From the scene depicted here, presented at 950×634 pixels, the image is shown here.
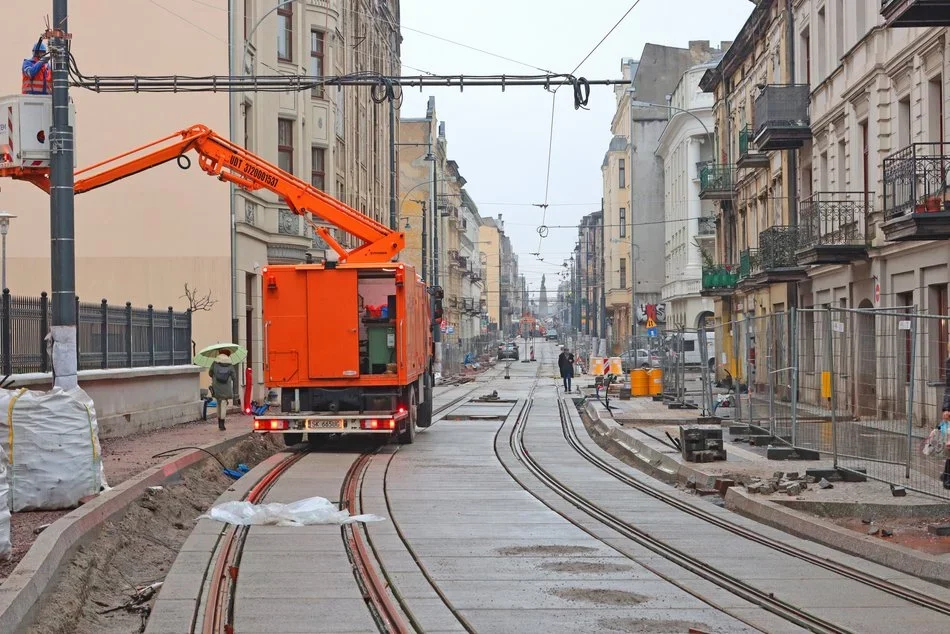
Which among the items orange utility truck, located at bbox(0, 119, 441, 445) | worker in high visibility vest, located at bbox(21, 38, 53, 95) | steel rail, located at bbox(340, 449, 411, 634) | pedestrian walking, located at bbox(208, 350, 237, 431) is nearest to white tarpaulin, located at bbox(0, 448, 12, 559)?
steel rail, located at bbox(340, 449, 411, 634)

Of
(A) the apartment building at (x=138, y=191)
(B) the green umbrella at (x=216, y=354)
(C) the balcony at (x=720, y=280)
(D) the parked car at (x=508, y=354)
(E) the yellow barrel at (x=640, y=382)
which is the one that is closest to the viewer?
(B) the green umbrella at (x=216, y=354)

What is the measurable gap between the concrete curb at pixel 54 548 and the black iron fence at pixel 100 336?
425 centimetres

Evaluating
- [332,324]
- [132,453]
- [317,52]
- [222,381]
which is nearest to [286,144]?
[317,52]

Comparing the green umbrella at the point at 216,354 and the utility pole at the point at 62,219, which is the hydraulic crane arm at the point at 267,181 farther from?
the utility pole at the point at 62,219

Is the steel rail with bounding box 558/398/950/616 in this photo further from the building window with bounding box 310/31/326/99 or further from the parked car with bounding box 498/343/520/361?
the parked car with bounding box 498/343/520/361

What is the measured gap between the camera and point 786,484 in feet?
47.5

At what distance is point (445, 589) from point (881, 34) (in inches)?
819

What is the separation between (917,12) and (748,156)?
68.5 ft

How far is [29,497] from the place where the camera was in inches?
460

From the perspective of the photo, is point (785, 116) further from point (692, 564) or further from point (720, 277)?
point (692, 564)

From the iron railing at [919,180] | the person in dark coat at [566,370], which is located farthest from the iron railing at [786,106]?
the person in dark coat at [566,370]

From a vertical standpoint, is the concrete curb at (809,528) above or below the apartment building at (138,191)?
below

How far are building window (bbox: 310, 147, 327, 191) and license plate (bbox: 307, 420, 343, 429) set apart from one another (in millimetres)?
22225

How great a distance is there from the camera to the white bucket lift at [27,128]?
14.4 m
